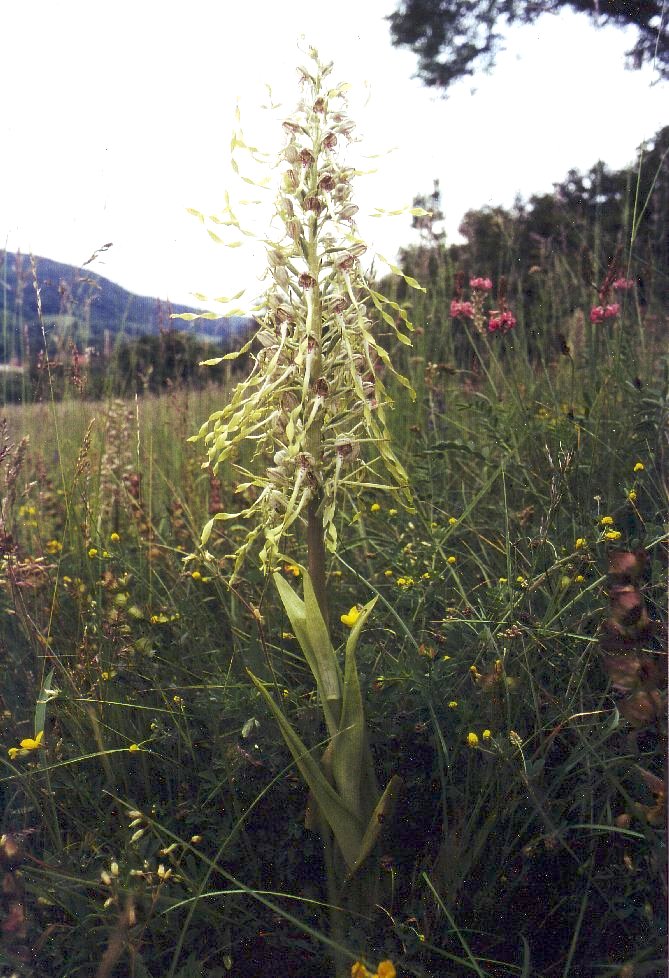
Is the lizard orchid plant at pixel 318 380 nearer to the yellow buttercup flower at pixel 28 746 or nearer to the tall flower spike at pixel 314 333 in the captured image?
the tall flower spike at pixel 314 333

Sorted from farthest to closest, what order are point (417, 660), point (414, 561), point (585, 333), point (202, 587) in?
1. point (585, 333)
2. point (202, 587)
3. point (414, 561)
4. point (417, 660)

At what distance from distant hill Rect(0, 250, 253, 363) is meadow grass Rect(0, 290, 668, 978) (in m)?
0.81

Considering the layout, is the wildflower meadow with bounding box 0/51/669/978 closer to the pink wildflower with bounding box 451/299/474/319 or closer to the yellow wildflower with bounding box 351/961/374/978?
the yellow wildflower with bounding box 351/961/374/978

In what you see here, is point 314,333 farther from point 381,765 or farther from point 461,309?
point 461,309

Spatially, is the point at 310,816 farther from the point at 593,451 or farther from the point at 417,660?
the point at 593,451

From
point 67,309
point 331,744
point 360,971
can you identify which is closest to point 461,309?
point 67,309

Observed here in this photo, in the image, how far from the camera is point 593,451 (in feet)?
7.28

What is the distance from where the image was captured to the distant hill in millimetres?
2508

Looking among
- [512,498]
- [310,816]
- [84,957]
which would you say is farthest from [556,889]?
[512,498]

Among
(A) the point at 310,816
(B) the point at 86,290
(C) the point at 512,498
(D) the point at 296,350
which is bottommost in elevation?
(A) the point at 310,816

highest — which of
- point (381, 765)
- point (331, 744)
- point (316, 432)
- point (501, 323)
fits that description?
point (501, 323)

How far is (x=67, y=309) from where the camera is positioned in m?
2.64

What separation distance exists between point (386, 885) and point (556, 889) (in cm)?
28

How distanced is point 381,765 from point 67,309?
1.95m
